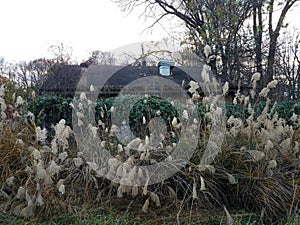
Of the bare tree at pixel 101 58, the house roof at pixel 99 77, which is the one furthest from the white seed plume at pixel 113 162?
the bare tree at pixel 101 58

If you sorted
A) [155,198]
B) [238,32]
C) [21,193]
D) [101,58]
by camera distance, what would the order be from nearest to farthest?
[21,193], [155,198], [238,32], [101,58]

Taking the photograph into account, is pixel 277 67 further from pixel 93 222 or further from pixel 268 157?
pixel 93 222

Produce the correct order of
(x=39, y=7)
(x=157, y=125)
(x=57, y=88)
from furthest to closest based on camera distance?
(x=57, y=88) < (x=39, y=7) < (x=157, y=125)

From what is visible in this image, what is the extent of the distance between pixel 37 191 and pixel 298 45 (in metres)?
10.6

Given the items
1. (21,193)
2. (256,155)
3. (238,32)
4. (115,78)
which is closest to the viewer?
(21,193)

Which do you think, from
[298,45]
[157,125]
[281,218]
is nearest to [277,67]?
[298,45]

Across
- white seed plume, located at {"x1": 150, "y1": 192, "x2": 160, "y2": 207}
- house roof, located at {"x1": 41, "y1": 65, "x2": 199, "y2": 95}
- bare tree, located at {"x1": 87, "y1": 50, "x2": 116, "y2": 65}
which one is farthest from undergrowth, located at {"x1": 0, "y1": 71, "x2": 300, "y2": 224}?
bare tree, located at {"x1": 87, "y1": 50, "x2": 116, "y2": 65}

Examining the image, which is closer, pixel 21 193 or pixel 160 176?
pixel 21 193

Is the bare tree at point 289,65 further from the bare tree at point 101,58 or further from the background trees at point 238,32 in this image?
the bare tree at point 101,58

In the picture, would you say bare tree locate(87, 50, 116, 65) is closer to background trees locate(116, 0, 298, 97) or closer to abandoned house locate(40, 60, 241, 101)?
abandoned house locate(40, 60, 241, 101)

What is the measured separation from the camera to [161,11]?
41.0ft

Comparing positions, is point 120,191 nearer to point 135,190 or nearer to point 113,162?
point 135,190

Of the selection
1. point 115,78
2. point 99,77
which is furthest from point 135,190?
point 115,78

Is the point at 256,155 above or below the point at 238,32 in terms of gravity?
below
